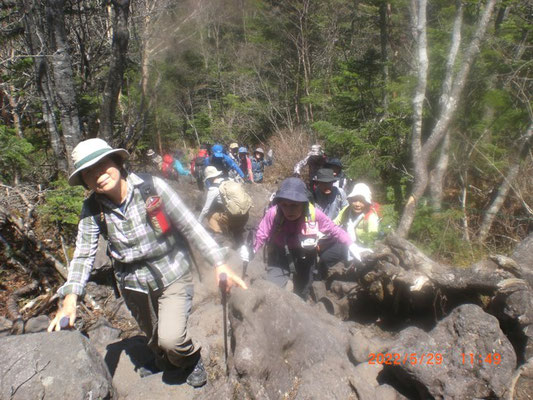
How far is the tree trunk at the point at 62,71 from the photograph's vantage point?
453 cm

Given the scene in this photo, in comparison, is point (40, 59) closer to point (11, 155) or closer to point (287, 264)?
point (11, 155)

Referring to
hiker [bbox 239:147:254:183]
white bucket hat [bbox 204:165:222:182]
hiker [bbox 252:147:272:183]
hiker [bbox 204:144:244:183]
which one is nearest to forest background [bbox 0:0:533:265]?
hiker [bbox 252:147:272:183]

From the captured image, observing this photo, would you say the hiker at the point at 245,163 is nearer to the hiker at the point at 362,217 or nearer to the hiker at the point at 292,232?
the hiker at the point at 362,217

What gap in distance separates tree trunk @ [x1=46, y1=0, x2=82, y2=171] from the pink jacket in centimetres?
312

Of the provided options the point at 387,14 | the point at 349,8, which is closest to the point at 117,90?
the point at 387,14

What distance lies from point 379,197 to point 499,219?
238 cm

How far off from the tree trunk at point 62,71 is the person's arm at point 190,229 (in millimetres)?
3106

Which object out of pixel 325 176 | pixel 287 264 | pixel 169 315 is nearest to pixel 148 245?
pixel 169 315

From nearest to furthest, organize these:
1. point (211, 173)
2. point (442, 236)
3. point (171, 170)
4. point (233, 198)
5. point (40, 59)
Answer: point (40, 59)
point (442, 236)
point (233, 198)
point (211, 173)
point (171, 170)

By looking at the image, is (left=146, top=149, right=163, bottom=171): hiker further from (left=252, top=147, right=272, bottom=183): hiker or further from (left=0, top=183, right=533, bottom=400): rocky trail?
(left=0, top=183, right=533, bottom=400): rocky trail

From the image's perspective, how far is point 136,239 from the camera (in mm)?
2539

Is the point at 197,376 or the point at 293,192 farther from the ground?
the point at 293,192

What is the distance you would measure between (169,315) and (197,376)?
2.49 feet

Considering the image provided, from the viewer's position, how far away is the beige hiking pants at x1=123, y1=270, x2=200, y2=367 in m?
2.62
